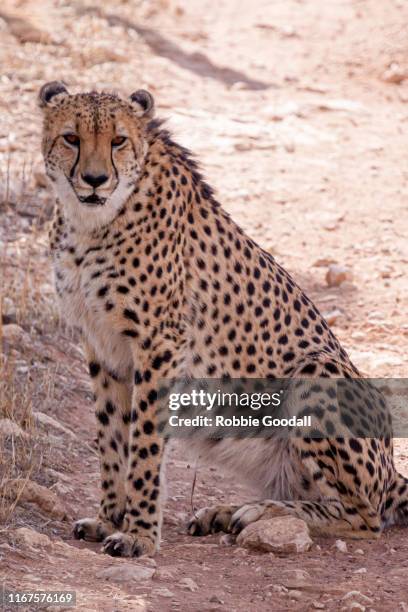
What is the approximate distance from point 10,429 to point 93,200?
1258mm

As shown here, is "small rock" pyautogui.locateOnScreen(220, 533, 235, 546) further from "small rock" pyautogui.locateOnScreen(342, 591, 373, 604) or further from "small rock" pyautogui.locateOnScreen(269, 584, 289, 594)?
"small rock" pyautogui.locateOnScreen(342, 591, 373, 604)

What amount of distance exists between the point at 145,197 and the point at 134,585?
1533 millimetres

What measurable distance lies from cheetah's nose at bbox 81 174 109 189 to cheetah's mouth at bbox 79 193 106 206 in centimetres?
4

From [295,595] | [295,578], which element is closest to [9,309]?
[295,578]

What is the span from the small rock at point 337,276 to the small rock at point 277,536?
3.43 meters

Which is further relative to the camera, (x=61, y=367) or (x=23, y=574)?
(x=61, y=367)

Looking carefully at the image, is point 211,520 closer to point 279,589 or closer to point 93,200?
point 279,589

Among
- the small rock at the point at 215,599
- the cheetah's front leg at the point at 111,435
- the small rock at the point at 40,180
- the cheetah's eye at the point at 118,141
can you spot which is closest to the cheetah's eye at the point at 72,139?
the cheetah's eye at the point at 118,141

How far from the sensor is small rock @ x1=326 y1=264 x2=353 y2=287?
7859 millimetres

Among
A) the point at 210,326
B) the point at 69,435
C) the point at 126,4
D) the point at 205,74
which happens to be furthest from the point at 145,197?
the point at 126,4

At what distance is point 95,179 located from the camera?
4355 mm

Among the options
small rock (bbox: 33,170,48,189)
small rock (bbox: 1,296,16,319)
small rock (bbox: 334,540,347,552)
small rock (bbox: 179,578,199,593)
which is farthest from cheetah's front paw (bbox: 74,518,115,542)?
small rock (bbox: 33,170,48,189)

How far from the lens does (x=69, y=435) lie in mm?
5637

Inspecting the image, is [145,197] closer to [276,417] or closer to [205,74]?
[276,417]
